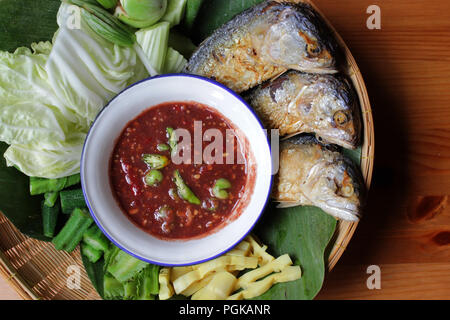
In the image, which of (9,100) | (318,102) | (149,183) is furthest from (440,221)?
(9,100)

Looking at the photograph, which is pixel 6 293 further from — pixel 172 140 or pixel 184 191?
pixel 172 140

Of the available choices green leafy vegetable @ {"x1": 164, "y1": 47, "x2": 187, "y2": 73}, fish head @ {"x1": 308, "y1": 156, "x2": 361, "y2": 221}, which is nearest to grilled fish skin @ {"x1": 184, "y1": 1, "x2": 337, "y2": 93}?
green leafy vegetable @ {"x1": 164, "y1": 47, "x2": 187, "y2": 73}

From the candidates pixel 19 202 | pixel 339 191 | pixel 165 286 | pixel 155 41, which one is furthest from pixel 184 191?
pixel 19 202

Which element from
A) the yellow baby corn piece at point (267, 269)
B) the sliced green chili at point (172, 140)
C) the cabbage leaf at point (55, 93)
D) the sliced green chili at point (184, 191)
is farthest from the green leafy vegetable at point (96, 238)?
the yellow baby corn piece at point (267, 269)

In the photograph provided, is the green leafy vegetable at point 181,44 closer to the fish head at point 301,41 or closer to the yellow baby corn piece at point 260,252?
the fish head at point 301,41

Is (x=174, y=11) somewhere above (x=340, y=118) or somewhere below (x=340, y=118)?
above

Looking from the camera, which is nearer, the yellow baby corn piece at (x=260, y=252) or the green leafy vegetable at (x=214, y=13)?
the yellow baby corn piece at (x=260, y=252)

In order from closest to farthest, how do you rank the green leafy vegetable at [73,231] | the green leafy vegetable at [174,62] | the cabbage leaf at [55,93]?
the cabbage leaf at [55,93] < the green leafy vegetable at [73,231] < the green leafy vegetable at [174,62]
